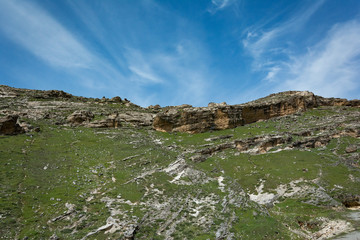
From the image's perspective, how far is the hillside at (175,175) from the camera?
2484 cm

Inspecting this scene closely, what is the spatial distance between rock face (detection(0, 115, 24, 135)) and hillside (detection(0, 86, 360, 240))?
21cm

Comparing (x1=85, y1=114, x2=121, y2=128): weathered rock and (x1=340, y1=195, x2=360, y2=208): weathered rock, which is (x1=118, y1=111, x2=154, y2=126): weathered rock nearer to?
(x1=85, y1=114, x2=121, y2=128): weathered rock

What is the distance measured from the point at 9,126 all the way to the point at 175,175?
46066 millimetres

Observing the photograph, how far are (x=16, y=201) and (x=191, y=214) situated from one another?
24.7m

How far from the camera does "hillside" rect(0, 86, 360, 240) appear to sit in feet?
81.5

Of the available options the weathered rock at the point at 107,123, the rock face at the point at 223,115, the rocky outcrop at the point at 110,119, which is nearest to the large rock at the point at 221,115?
the rock face at the point at 223,115

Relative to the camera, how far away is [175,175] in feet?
135

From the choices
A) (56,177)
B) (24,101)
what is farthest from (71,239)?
(24,101)

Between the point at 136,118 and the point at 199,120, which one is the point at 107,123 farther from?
the point at 199,120

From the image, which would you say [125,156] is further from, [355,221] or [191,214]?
[355,221]

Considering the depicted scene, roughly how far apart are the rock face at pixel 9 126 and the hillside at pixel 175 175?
0.67 feet

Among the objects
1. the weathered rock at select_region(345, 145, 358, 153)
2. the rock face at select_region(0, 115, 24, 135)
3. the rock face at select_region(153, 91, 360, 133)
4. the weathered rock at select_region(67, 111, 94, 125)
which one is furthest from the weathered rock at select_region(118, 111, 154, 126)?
the weathered rock at select_region(345, 145, 358, 153)

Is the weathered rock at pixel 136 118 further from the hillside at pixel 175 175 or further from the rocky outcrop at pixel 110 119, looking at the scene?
the hillside at pixel 175 175

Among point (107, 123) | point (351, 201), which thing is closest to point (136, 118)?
point (107, 123)
